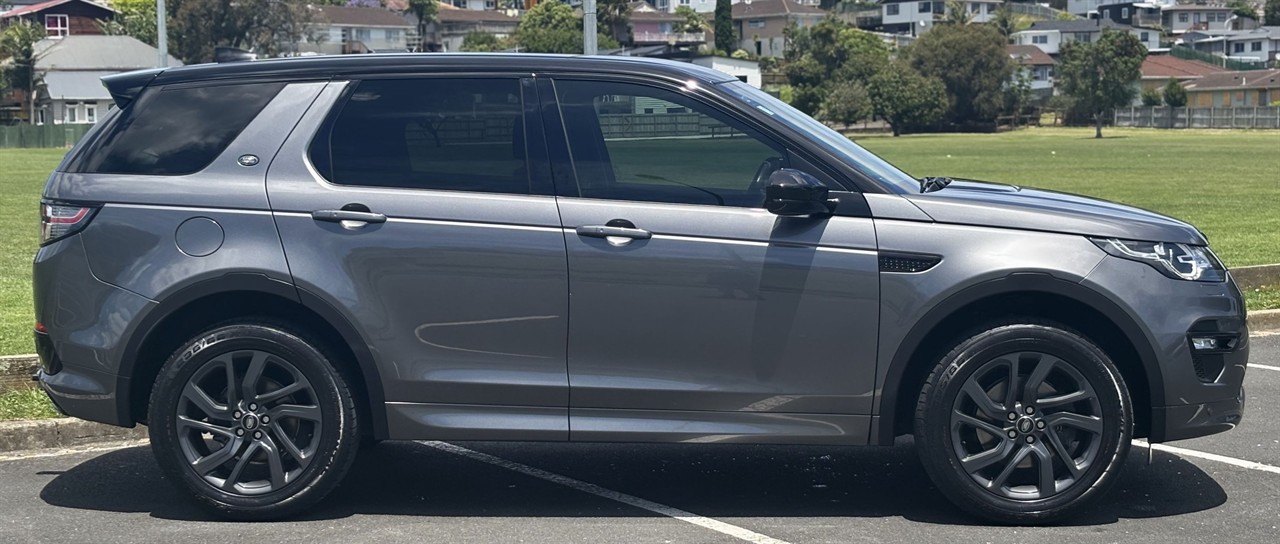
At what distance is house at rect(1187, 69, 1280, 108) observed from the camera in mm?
109606

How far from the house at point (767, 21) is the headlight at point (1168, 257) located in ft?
550

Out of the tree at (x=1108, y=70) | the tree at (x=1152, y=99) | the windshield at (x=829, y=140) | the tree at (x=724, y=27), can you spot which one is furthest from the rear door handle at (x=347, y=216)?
the tree at (x=724, y=27)

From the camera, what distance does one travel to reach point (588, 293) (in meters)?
5.45

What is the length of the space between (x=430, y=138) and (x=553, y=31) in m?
104

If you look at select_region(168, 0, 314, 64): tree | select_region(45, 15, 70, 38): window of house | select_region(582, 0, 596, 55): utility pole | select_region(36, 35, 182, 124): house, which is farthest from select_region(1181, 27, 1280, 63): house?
select_region(582, 0, 596, 55): utility pole

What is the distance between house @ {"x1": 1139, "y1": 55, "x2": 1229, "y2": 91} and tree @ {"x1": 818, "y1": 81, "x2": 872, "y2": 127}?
3720cm

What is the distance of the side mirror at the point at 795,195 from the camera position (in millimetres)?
5309

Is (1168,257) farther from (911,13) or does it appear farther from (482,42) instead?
(911,13)

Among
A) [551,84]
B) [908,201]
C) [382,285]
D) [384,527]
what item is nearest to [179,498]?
[384,527]

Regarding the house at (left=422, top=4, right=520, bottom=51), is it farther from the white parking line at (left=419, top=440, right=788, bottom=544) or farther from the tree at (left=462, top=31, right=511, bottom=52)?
the white parking line at (left=419, top=440, right=788, bottom=544)

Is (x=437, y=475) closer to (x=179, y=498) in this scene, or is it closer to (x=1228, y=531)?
(x=179, y=498)

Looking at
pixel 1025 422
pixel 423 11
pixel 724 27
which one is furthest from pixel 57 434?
pixel 423 11

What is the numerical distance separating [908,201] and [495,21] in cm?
16995

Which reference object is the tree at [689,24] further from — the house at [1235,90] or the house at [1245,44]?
the house at [1245,44]
